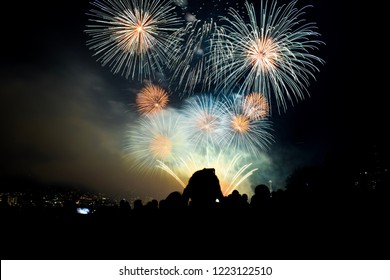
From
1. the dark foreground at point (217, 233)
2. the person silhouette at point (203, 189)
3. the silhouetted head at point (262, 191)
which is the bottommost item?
the dark foreground at point (217, 233)

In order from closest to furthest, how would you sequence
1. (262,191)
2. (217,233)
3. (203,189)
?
1. (217,233)
2. (262,191)
3. (203,189)

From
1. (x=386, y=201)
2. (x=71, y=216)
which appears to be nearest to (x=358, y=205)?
(x=386, y=201)

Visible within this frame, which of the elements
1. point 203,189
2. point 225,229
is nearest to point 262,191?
point 225,229

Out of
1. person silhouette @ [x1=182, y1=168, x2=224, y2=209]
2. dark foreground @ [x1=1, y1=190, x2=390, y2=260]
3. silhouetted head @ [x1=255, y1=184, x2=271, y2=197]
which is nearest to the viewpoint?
dark foreground @ [x1=1, y1=190, x2=390, y2=260]

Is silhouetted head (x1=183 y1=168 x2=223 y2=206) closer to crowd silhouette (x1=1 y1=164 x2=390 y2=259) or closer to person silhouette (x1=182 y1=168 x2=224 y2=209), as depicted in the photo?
person silhouette (x1=182 y1=168 x2=224 y2=209)

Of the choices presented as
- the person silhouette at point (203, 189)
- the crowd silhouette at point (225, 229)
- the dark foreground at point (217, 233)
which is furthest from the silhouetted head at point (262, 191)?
the person silhouette at point (203, 189)

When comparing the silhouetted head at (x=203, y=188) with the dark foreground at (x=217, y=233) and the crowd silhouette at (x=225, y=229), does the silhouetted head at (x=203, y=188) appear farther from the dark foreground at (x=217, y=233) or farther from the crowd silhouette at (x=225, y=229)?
the dark foreground at (x=217, y=233)

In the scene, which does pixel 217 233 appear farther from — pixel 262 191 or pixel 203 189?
pixel 203 189

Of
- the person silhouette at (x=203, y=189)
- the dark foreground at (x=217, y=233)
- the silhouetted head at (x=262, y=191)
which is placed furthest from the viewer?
the person silhouette at (x=203, y=189)

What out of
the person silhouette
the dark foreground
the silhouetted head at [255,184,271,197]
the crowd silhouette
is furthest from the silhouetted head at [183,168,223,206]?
the silhouetted head at [255,184,271,197]
